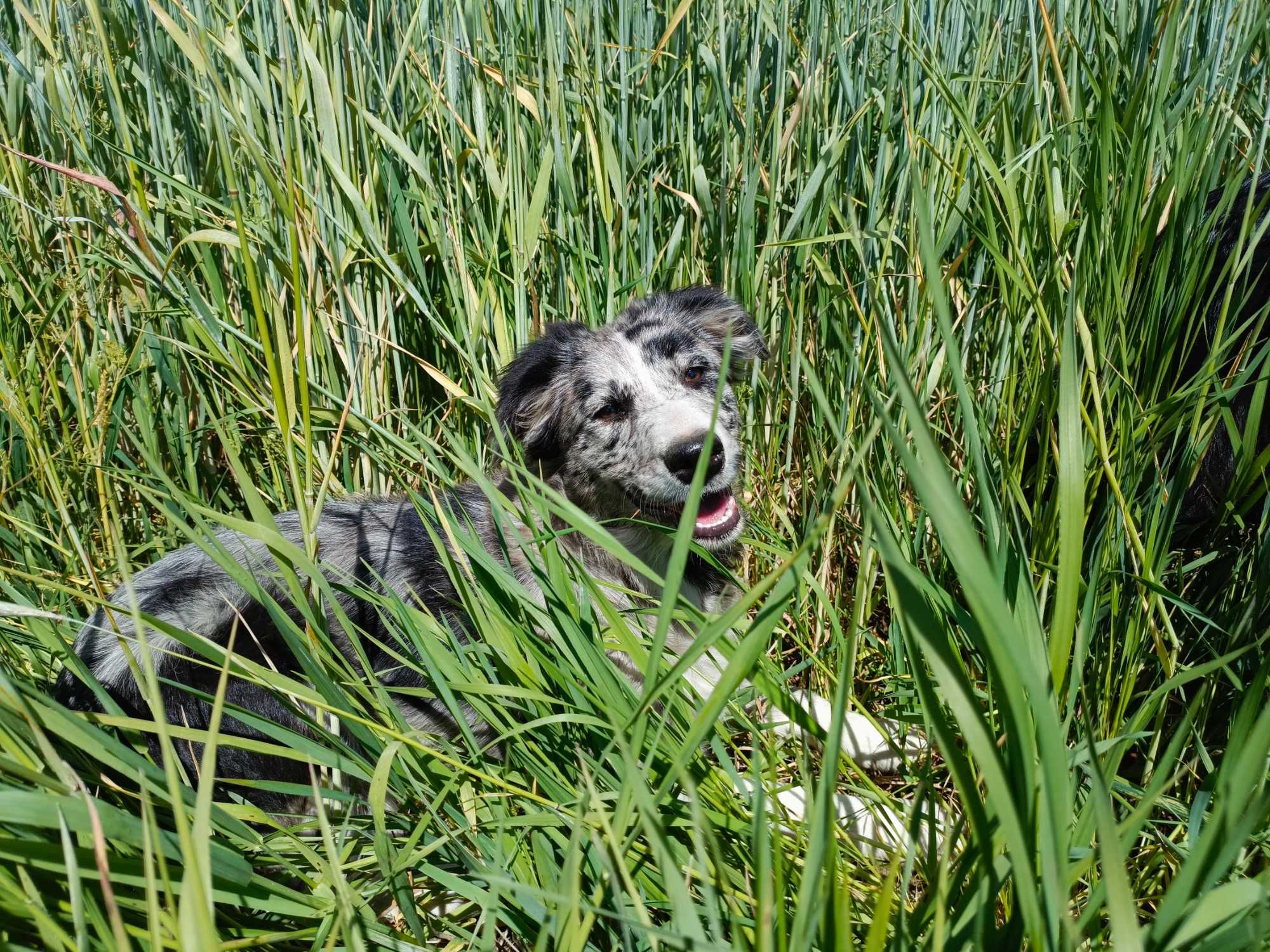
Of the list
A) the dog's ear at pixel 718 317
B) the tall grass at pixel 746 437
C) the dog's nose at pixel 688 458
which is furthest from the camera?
the dog's ear at pixel 718 317

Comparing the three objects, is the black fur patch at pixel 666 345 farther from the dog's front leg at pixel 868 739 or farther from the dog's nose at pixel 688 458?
the dog's front leg at pixel 868 739

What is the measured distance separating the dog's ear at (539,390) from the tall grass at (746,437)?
15 cm

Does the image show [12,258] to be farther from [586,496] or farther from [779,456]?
[779,456]

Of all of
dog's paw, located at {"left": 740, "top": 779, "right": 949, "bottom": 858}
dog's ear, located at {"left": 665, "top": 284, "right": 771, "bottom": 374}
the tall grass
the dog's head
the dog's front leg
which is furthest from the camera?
dog's ear, located at {"left": 665, "top": 284, "right": 771, "bottom": 374}

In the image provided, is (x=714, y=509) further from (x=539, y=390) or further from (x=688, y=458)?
(x=539, y=390)

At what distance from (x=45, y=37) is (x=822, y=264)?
6.20ft

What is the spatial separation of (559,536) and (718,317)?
1.01 meters

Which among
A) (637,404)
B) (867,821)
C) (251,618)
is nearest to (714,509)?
(637,404)

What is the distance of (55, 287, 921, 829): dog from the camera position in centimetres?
207

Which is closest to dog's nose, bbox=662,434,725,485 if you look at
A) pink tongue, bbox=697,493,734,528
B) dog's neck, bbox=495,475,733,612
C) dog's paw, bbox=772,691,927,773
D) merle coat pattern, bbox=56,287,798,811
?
merle coat pattern, bbox=56,287,798,811

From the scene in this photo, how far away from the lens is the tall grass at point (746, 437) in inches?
37.0

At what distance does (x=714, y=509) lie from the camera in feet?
7.78

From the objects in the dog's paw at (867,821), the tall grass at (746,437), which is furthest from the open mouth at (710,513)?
the dog's paw at (867,821)

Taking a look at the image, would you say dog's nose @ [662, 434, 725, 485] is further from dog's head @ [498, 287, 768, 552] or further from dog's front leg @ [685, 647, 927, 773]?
dog's front leg @ [685, 647, 927, 773]
